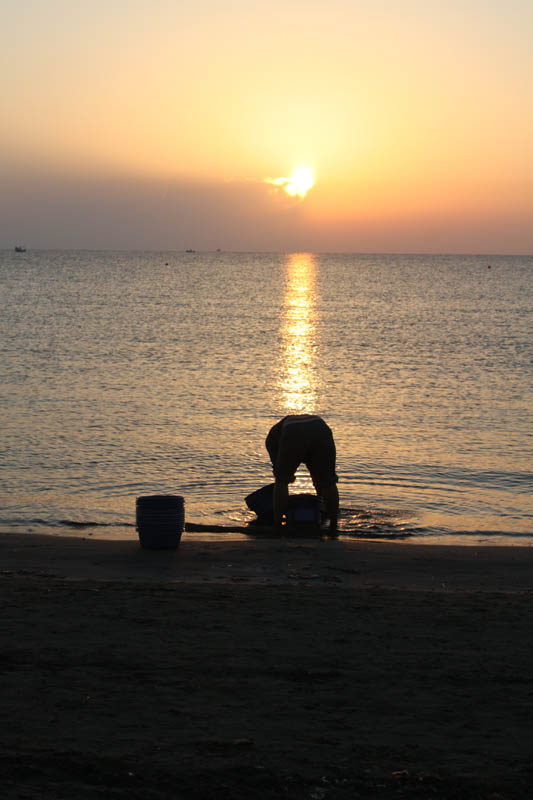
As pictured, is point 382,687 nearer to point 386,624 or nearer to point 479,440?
point 386,624

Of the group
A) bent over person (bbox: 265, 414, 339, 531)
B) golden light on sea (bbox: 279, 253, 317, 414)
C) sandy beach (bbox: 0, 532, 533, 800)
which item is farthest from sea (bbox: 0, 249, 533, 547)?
sandy beach (bbox: 0, 532, 533, 800)

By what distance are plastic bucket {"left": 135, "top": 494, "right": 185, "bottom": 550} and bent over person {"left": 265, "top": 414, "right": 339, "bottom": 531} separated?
1.34 meters

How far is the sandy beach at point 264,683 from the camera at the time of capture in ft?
13.2

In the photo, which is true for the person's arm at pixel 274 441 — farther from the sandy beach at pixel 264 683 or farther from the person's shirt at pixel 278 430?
the sandy beach at pixel 264 683

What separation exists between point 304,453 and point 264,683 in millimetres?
4959

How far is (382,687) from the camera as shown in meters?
5.12

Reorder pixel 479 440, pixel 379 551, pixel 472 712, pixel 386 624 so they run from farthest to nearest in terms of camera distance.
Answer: pixel 479 440
pixel 379 551
pixel 386 624
pixel 472 712

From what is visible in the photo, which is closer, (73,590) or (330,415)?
(73,590)

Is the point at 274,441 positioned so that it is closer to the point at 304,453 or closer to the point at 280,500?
the point at 304,453

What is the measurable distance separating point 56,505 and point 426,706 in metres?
8.44

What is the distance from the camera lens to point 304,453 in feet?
32.8

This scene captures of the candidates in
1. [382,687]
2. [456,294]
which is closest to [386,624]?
[382,687]

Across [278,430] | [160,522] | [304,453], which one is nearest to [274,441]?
[278,430]

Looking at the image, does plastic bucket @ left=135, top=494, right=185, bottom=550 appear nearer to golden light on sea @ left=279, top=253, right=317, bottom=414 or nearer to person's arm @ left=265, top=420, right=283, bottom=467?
person's arm @ left=265, top=420, right=283, bottom=467
